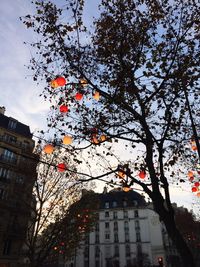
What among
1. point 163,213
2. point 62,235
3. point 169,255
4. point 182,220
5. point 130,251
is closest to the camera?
point 163,213

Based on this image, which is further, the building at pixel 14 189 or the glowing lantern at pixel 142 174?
the building at pixel 14 189

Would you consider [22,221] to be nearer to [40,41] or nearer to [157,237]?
[40,41]

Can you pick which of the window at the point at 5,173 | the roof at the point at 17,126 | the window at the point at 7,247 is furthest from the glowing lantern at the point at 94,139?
the roof at the point at 17,126

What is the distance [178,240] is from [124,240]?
4921 cm

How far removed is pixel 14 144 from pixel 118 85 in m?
26.6

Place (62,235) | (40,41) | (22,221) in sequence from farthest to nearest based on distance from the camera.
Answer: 1. (22,221)
2. (62,235)
3. (40,41)

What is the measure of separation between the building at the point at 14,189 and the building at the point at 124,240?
953 inches

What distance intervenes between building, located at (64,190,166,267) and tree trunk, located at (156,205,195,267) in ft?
139

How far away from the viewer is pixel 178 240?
648 centimetres

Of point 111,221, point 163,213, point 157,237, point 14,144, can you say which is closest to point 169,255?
point 157,237

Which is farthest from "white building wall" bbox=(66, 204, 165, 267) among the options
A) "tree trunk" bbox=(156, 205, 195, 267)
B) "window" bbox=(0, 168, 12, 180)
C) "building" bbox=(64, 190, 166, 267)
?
"tree trunk" bbox=(156, 205, 195, 267)

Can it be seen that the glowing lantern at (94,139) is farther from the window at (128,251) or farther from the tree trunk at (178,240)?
the window at (128,251)

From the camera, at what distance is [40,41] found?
9055 mm

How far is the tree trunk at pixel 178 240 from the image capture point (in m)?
6.30
